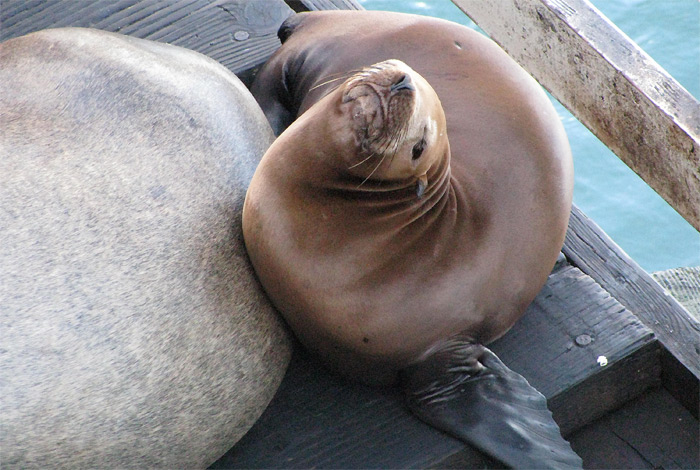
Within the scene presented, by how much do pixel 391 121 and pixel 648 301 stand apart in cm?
125

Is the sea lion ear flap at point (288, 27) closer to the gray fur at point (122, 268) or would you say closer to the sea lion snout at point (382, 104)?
the gray fur at point (122, 268)

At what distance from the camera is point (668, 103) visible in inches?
90.7

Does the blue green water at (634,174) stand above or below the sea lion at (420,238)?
below

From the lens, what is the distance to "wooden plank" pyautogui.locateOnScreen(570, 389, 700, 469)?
2336 millimetres

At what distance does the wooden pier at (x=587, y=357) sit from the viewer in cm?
220

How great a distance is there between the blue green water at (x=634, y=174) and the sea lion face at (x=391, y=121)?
13.7 feet

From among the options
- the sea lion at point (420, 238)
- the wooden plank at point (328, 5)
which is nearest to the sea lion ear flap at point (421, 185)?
the sea lion at point (420, 238)

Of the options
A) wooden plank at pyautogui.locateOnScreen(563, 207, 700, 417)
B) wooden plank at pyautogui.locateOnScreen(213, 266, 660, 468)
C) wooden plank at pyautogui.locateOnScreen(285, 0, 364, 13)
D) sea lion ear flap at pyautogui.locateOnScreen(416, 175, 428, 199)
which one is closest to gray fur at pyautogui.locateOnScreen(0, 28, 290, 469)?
wooden plank at pyautogui.locateOnScreen(213, 266, 660, 468)

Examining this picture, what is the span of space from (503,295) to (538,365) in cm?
30

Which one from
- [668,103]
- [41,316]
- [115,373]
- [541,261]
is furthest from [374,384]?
[668,103]

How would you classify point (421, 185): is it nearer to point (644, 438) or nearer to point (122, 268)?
point (122, 268)

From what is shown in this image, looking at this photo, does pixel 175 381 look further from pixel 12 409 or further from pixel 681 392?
pixel 681 392

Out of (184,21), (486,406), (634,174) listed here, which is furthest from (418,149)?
(634,174)

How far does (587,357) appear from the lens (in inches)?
93.6
